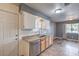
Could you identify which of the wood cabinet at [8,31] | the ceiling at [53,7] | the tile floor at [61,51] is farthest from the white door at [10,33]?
the tile floor at [61,51]

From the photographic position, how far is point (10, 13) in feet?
7.14

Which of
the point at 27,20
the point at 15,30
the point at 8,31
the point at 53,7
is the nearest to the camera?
the point at 8,31

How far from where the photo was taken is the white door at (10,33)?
6.71ft

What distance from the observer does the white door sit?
204 centimetres

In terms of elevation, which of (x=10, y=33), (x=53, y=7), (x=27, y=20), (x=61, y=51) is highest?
(x=53, y=7)

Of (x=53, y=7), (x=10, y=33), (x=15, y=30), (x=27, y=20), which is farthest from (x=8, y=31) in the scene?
(x=53, y=7)

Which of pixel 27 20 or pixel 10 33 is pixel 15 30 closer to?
pixel 10 33

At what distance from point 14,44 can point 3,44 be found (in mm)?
356

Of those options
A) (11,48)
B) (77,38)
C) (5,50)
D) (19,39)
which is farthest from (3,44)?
(77,38)

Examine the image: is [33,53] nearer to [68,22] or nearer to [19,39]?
[19,39]

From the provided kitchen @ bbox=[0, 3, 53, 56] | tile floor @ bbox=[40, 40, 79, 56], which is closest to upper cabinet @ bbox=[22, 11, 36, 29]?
kitchen @ bbox=[0, 3, 53, 56]

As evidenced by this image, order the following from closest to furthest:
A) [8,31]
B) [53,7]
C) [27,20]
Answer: [8,31] < [27,20] < [53,7]

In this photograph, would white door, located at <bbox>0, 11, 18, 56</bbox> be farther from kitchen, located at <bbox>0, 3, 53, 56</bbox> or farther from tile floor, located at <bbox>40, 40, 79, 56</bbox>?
tile floor, located at <bbox>40, 40, 79, 56</bbox>

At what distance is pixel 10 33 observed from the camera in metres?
2.21
